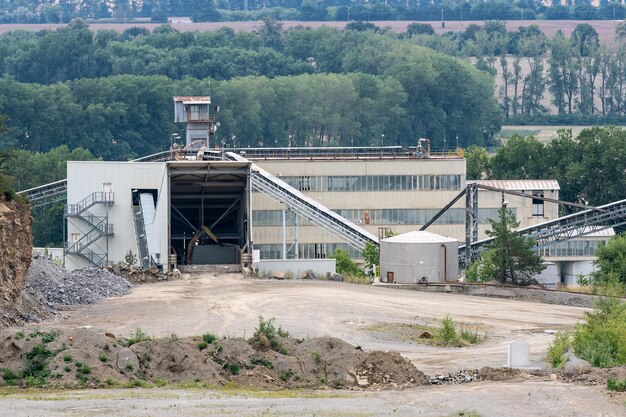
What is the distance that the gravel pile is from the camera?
72.7m

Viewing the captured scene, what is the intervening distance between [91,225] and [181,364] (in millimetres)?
56024

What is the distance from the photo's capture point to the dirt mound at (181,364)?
51781 millimetres

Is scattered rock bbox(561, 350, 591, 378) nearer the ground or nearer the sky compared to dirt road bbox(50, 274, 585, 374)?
nearer the ground

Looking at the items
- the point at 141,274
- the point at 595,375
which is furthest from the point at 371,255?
the point at 595,375

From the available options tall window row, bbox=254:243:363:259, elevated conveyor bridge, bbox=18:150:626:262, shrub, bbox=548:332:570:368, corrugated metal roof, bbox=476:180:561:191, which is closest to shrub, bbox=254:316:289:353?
shrub, bbox=548:332:570:368

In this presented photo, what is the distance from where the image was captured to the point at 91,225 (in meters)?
108

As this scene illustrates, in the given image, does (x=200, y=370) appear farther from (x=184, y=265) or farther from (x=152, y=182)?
(x=152, y=182)

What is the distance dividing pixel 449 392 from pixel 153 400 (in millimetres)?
8040

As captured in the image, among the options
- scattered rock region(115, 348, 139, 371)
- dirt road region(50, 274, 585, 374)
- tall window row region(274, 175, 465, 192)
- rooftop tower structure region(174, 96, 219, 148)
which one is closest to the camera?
scattered rock region(115, 348, 139, 371)

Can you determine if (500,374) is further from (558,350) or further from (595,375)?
(558,350)

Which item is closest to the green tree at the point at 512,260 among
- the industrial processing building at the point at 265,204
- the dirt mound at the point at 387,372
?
the industrial processing building at the point at 265,204

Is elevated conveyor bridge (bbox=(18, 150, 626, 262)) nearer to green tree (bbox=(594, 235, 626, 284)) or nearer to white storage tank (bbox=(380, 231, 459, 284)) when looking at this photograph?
green tree (bbox=(594, 235, 626, 284))

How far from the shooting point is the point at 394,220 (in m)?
124

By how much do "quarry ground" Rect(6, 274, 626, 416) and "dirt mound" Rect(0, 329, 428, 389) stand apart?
135cm
